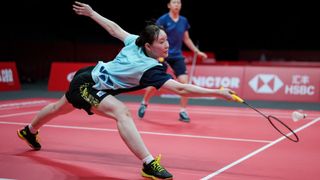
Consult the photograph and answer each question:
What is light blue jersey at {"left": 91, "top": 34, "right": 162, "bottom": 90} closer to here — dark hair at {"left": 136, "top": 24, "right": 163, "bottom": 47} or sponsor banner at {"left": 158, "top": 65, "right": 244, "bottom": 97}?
dark hair at {"left": 136, "top": 24, "right": 163, "bottom": 47}

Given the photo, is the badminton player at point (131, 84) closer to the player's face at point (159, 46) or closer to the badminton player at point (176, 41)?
the player's face at point (159, 46)

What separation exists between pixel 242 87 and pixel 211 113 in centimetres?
314

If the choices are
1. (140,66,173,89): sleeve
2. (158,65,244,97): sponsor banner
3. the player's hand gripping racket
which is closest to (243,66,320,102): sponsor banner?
(158,65,244,97): sponsor banner

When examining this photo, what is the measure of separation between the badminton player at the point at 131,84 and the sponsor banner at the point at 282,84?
308 inches

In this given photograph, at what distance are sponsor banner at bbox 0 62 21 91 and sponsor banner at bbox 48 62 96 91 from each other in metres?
1.03

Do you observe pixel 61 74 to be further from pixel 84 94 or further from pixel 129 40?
pixel 84 94

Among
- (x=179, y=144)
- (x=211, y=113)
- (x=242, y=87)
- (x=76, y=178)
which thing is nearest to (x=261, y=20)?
(x=242, y=87)

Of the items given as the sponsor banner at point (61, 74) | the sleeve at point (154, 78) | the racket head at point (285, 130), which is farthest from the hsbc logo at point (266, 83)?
the sleeve at point (154, 78)

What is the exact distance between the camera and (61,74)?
14.1 meters

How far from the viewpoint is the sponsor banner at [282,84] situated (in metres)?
11.9

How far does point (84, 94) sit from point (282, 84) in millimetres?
8384

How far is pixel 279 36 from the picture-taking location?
88.7ft

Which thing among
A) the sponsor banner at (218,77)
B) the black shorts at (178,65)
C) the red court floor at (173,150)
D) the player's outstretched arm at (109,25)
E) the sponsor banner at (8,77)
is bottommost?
the sponsor banner at (8,77)

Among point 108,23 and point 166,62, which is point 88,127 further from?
point 108,23
